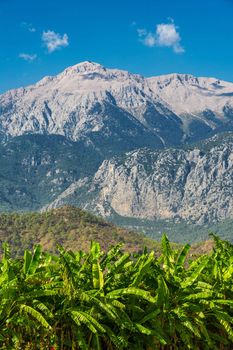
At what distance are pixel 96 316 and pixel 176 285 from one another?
1.07m

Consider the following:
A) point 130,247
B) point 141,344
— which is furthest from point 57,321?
point 130,247

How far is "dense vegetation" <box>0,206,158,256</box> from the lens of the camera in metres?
159

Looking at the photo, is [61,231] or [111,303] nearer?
[111,303]

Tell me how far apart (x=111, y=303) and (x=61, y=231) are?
161 meters

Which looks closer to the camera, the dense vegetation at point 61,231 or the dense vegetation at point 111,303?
the dense vegetation at point 111,303

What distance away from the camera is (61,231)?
164 metres

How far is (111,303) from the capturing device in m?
5.24

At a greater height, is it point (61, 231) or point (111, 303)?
point (111, 303)

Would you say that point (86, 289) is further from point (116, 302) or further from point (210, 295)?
point (210, 295)

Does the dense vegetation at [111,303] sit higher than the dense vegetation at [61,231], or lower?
higher

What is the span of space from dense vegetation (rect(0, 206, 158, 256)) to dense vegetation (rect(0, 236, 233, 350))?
145066 millimetres

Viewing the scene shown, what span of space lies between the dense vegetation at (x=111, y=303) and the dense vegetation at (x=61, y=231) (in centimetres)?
14507

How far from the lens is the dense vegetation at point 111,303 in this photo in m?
5.01

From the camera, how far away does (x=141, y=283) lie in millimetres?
5941
